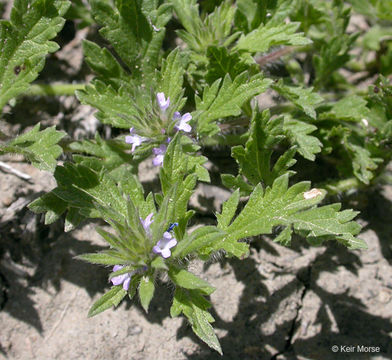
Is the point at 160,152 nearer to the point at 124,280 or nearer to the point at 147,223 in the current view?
the point at 147,223

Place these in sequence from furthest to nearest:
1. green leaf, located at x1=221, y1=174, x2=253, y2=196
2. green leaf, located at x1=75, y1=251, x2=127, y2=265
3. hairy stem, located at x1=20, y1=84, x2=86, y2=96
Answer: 1. hairy stem, located at x1=20, y1=84, x2=86, y2=96
2. green leaf, located at x1=221, y1=174, x2=253, y2=196
3. green leaf, located at x1=75, y1=251, x2=127, y2=265

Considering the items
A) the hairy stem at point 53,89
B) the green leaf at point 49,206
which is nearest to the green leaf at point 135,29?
the hairy stem at point 53,89

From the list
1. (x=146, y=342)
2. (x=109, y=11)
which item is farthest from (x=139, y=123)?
(x=146, y=342)

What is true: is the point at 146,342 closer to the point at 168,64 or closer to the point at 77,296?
the point at 77,296

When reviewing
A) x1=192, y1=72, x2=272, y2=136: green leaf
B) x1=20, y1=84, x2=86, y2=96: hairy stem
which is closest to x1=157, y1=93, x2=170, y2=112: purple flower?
x1=192, y1=72, x2=272, y2=136: green leaf

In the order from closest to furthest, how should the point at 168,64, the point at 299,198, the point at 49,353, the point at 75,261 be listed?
the point at 299,198
the point at 168,64
the point at 49,353
the point at 75,261

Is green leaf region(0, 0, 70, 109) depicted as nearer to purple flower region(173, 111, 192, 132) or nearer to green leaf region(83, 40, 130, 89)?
green leaf region(83, 40, 130, 89)

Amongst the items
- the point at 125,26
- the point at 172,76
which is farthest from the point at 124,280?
the point at 125,26
